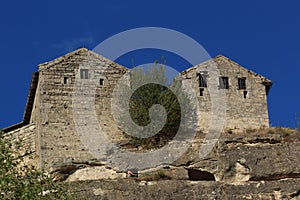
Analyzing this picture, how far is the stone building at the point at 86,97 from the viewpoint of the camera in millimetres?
42281

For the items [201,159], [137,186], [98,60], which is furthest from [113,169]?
[98,60]

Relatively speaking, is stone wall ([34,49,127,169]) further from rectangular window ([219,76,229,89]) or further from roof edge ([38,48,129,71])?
A: rectangular window ([219,76,229,89])

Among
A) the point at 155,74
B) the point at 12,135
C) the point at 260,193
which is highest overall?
the point at 155,74

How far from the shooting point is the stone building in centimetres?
4228

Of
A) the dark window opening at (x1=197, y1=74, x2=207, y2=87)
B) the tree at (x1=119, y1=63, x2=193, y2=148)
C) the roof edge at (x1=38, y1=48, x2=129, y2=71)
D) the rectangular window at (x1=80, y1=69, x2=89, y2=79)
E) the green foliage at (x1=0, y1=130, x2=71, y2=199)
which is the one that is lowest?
the green foliage at (x1=0, y1=130, x2=71, y2=199)

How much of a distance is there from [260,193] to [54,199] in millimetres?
Answer: 6374

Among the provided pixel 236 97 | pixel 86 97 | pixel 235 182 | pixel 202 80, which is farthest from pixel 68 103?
pixel 235 182

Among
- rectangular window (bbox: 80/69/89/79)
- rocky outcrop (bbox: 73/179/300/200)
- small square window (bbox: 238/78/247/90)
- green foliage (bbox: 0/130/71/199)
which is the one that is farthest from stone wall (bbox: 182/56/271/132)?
green foliage (bbox: 0/130/71/199)

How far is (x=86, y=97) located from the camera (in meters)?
43.9

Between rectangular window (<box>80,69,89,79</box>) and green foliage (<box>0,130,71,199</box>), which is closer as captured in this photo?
green foliage (<box>0,130,71,199</box>)

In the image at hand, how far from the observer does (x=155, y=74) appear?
43688 millimetres

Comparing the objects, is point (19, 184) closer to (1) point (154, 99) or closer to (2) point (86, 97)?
(1) point (154, 99)

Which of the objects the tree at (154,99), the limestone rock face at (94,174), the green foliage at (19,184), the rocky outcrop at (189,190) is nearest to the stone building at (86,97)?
the tree at (154,99)

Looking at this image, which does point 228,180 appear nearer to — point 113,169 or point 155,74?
point 113,169
